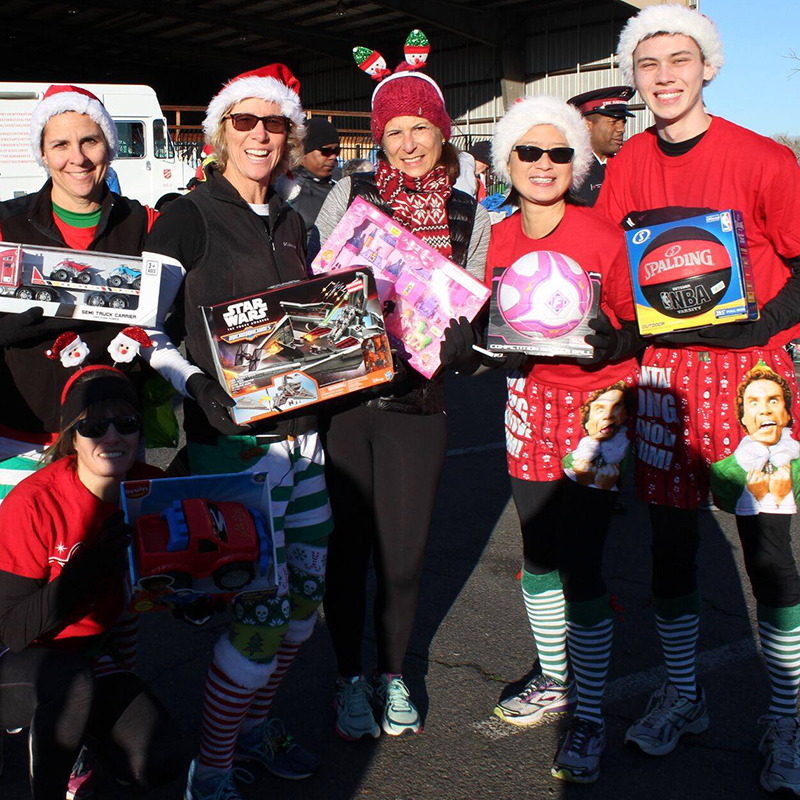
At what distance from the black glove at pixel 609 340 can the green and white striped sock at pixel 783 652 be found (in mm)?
980

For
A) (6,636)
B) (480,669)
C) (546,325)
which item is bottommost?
(480,669)

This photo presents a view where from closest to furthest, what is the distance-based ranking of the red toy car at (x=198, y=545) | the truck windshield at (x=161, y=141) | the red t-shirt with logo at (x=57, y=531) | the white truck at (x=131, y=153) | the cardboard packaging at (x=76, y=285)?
the red toy car at (x=198, y=545)
the red t-shirt with logo at (x=57, y=531)
the cardboard packaging at (x=76, y=285)
the white truck at (x=131, y=153)
the truck windshield at (x=161, y=141)

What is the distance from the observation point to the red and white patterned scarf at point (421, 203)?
3070 millimetres

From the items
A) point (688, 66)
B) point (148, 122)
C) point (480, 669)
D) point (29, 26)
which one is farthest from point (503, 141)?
point (29, 26)

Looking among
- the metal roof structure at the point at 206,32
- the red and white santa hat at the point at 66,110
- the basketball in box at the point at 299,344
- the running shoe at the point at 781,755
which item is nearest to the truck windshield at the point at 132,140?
the metal roof structure at the point at 206,32

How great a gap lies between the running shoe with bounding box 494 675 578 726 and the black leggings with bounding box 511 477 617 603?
19.8 inches

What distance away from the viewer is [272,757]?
3.06 meters

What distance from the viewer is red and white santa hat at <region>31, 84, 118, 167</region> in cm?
299

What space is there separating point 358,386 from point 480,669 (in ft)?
5.39

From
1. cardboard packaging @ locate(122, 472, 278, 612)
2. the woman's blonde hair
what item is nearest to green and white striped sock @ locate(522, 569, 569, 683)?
cardboard packaging @ locate(122, 472, 278, 612)

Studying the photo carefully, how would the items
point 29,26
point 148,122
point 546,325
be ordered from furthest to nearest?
point 29,26
point 148,122
point 546,325

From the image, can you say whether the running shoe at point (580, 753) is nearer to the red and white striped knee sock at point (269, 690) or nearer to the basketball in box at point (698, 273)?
the red and white striped knee sock at point (269, 690)

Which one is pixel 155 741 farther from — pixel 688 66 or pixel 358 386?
pixel 688 66

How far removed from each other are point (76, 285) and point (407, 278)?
102 cm
